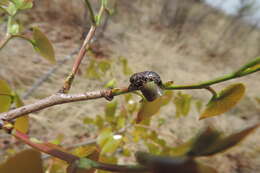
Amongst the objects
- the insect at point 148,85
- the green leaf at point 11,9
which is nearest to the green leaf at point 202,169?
the insect at point 148,85

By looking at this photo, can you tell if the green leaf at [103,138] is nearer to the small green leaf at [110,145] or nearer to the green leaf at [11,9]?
the small green leaf at [110,145]

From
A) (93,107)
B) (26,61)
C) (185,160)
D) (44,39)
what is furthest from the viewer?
(26,61)

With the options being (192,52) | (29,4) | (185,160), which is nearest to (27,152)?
(185,160)

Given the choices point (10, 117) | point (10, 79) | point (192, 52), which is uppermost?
point (192, 52)

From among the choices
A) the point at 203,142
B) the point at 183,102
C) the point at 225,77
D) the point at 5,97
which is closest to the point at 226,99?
the point at 225,77

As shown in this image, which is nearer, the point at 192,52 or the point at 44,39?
the point at 44,39

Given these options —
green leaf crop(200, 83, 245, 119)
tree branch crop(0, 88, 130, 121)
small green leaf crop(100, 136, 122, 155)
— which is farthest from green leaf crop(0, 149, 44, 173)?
small green leaf crop(100, 136, 122, 155)

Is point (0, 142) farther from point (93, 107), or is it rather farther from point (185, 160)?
point (185, 160)
